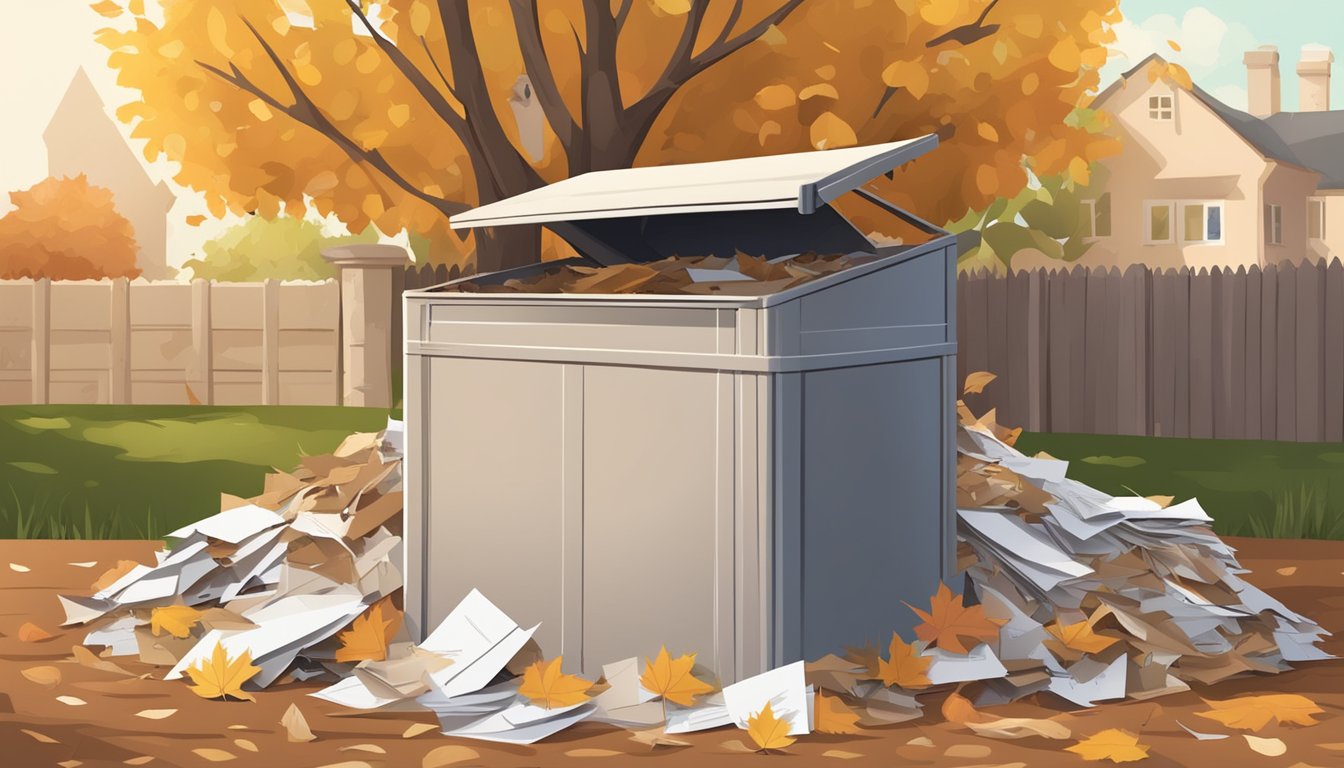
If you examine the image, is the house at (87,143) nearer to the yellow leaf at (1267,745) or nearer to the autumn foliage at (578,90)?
the autumn foliage at (578,90)

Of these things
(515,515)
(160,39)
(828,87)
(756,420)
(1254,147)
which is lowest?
(515,515)

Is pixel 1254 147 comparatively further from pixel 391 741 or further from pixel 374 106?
pixel 391 741

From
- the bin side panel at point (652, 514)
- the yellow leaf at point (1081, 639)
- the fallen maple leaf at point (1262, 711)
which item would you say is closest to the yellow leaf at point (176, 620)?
the bin side panel at point (652, 514)

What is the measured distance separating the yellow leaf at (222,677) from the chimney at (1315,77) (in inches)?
1735

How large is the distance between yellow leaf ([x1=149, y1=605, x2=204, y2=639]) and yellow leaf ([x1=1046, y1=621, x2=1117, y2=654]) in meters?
3.76

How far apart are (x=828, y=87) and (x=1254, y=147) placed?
27908 mm

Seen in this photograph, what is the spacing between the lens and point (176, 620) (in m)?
5.89

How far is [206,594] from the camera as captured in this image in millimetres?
6461

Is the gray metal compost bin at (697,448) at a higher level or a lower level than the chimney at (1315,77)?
lower

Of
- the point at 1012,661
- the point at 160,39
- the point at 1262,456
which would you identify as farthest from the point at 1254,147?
the point at 1012,661

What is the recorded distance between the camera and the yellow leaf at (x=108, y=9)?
39.7 ft

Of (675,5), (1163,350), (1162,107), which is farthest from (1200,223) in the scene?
(675,5)

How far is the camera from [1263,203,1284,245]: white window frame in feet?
119

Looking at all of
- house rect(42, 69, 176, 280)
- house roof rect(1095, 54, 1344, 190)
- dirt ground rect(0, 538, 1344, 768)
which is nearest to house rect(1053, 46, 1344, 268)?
house roof rect(1095, 54, 1344, 190)
